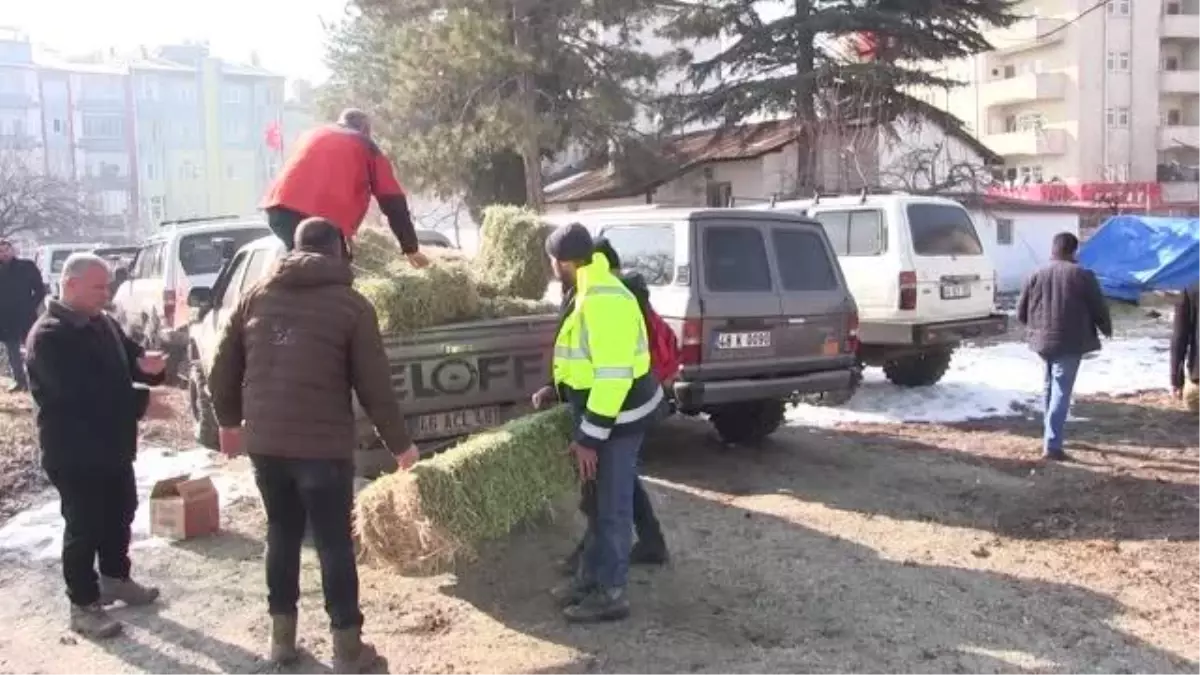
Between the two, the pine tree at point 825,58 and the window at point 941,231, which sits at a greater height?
the pine tree at point 825,58

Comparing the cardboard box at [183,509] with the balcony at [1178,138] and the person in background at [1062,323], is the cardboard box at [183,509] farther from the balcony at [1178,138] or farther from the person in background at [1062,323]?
the balcony at [1178,138]

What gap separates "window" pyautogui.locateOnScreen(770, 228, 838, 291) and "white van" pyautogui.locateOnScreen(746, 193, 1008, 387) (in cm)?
239

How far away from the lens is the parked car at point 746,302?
8.29m

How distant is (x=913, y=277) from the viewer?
38.7 ft

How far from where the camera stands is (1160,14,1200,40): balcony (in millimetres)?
50438

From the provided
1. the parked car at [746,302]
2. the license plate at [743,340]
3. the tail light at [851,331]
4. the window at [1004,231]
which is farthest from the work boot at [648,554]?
the window at [1004,231]

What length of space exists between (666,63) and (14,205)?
104 ft

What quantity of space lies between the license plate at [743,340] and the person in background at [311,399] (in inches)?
162

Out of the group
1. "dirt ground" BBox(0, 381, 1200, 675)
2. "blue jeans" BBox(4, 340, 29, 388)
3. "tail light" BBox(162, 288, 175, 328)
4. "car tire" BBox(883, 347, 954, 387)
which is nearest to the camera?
"dirt ground" BBox(0, 381, 1200, 675)

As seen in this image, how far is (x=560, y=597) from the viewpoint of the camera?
17.8 feet

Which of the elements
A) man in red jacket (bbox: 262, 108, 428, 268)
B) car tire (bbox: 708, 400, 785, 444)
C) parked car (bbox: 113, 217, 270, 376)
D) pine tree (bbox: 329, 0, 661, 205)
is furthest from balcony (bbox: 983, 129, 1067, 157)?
man in red jacket (bbox: 262, 108, 428, 268)

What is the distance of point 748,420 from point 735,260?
1576 millimetres

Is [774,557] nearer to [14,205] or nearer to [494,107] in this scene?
[494,107]

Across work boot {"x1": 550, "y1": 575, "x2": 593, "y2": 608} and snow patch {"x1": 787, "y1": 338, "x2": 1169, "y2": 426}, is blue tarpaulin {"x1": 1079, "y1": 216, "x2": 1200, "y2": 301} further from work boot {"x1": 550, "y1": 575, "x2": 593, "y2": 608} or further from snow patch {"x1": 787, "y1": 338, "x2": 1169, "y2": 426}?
work boot {"x1": 550, "y1": 575, "x2": 593, "y2": 608}
